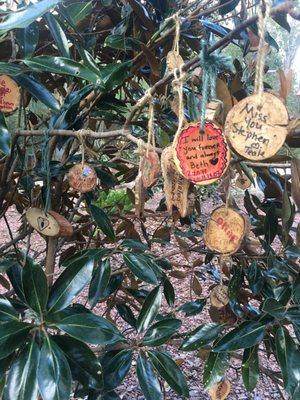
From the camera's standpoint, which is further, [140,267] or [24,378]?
[140,267]

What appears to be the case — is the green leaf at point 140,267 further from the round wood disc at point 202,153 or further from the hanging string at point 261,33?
the hanging string at point 261,33

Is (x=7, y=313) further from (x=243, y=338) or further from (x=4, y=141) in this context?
(x=243, y=338)

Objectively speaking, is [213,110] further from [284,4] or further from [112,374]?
[112,374]

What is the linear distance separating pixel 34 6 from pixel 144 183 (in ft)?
0.91

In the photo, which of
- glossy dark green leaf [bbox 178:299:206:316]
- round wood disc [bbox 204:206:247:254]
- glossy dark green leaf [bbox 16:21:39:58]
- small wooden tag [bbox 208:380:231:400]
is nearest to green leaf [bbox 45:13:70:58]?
glossy dark green leaf [bbox 16:21:39:58]

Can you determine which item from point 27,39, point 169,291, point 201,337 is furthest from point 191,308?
point 27,39

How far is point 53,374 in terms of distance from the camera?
1.64ft

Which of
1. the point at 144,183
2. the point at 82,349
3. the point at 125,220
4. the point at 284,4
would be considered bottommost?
the point at 125,220

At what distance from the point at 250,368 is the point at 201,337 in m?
0.09

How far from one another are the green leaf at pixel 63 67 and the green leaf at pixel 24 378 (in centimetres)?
36

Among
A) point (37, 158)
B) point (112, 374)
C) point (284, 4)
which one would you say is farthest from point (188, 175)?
point (37, 158)

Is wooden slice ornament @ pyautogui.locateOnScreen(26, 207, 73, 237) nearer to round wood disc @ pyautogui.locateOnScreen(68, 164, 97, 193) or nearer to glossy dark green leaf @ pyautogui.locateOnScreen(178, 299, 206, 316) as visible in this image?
round wood disc @ pyautogui.locateOnScreen(68, 164, 97, 193)

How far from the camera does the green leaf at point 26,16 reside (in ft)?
1.43

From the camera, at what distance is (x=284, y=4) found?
42 centimetres
